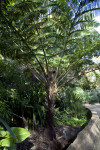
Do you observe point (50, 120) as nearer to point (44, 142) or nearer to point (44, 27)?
point (44, 142)

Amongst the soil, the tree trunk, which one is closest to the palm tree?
the tree trunk

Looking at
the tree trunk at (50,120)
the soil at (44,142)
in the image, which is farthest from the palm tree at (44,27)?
the soil at (44,142)

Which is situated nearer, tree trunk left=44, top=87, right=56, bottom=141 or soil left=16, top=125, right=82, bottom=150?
soil left=16, top=125, right=82, bottom=150

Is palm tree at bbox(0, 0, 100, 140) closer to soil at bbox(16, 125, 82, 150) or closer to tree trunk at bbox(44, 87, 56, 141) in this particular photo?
tree trunk at bbox(44, 87, 56, 141)

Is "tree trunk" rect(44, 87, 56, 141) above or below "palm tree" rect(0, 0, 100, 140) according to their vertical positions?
below

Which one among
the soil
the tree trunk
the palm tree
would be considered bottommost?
the soil

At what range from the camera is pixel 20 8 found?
6.81 ft

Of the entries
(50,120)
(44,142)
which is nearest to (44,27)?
(50,120)

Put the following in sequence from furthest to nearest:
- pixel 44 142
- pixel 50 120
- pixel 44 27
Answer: pixel 44 27 < pixel 50 120 < pixel 44 142

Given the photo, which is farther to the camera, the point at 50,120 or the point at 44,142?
the point at 50,120

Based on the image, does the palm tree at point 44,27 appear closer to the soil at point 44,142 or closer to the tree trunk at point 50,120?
the tree trunk at point 50,120

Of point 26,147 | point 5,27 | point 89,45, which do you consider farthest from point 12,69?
point 89,45

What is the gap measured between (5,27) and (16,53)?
524mm

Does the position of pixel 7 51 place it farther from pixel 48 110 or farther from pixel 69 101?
pixel 69 101
